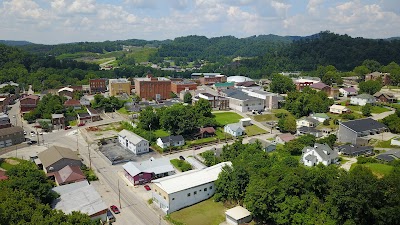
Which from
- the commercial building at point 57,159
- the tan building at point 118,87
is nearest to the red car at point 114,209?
the commercial building at point 57,159

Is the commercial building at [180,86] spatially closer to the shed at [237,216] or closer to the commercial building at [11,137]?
the commercial building at [11,137]

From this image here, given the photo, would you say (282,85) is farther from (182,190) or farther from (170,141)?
(182,190)

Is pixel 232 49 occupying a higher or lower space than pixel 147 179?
higher

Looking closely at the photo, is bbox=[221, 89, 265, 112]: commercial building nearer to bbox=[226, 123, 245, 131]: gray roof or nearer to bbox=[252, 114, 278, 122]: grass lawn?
bbox=[252, 114, 278, 122]: grass lawn

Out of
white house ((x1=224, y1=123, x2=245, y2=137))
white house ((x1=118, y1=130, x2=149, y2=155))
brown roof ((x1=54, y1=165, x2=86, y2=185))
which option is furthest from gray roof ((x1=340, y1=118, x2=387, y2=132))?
brown roof ((x1=54, y1=165, x2=86, y2=185))

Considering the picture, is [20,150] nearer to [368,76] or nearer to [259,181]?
[259,181]

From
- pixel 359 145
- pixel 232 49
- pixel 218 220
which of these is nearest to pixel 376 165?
pixel 359 145
